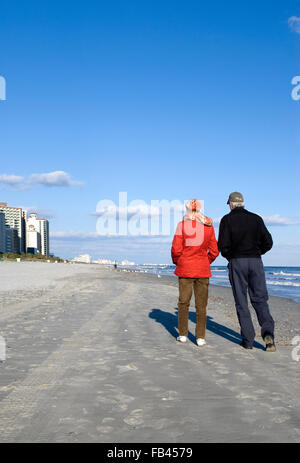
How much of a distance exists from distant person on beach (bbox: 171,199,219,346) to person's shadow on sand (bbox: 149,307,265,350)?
735 mm

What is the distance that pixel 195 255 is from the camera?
6.08 m

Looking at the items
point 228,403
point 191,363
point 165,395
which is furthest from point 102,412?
point 191,363

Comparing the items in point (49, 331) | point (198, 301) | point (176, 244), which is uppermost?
point (176, 244)

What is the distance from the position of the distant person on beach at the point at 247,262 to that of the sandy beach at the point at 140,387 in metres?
0.38

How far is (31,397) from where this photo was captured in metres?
3.49

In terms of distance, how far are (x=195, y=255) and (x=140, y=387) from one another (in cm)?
263

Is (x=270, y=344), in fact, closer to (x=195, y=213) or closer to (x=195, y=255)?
(x=195, y=255)

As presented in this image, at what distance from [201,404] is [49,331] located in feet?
13.3

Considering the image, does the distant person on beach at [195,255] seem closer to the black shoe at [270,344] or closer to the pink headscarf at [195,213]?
the pink headscarf at [195,213]

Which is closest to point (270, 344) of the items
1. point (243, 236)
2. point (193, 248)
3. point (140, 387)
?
point (243, 236)

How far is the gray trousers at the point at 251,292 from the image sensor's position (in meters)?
5.74

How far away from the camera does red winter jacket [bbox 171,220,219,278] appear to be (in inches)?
238

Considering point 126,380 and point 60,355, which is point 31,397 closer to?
point 126,380

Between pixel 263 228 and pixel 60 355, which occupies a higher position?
pixel 263 228
